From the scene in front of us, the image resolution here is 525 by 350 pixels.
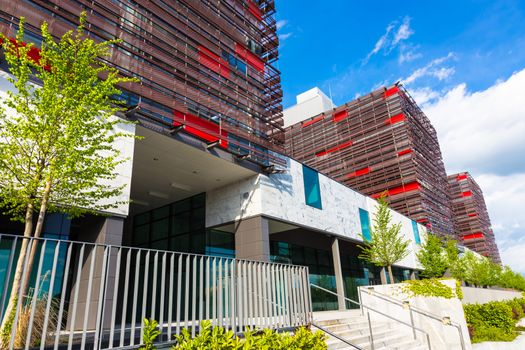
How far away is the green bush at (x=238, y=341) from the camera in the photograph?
575 centimetres

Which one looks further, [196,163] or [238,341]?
[196,163]

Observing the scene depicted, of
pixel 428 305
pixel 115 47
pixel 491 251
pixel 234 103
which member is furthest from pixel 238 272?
pixel 491 251

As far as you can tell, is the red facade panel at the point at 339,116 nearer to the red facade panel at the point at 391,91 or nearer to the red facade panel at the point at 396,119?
the red facade panel at the point at 391,91

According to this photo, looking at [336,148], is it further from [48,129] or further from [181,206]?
[48,129]

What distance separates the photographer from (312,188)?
2094 centimetres

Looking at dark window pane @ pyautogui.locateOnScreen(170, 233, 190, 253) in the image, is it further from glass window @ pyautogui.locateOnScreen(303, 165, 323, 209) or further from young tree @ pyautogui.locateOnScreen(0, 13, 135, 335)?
young tree @ pyautogui.locateOnScreen(0, 13, 135, 335)

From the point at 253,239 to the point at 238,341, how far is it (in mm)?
10764

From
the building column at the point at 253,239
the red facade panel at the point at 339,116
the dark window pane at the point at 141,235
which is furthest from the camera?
the red facade panel at the point at 339,116

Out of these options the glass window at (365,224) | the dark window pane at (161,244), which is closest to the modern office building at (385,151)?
the glass window at (365,224)

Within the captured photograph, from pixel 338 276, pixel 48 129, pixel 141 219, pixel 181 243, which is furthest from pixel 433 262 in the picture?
pixel 48 129

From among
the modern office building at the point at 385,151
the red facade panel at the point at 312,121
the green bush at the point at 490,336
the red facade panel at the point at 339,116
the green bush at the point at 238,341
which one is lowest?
the green bush at the point at 490,336

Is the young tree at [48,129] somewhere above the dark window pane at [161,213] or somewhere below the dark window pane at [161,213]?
below

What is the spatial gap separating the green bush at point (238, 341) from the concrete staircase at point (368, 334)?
3101 millimetres

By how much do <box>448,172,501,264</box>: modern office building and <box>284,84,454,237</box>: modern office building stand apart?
24956 millimetres
